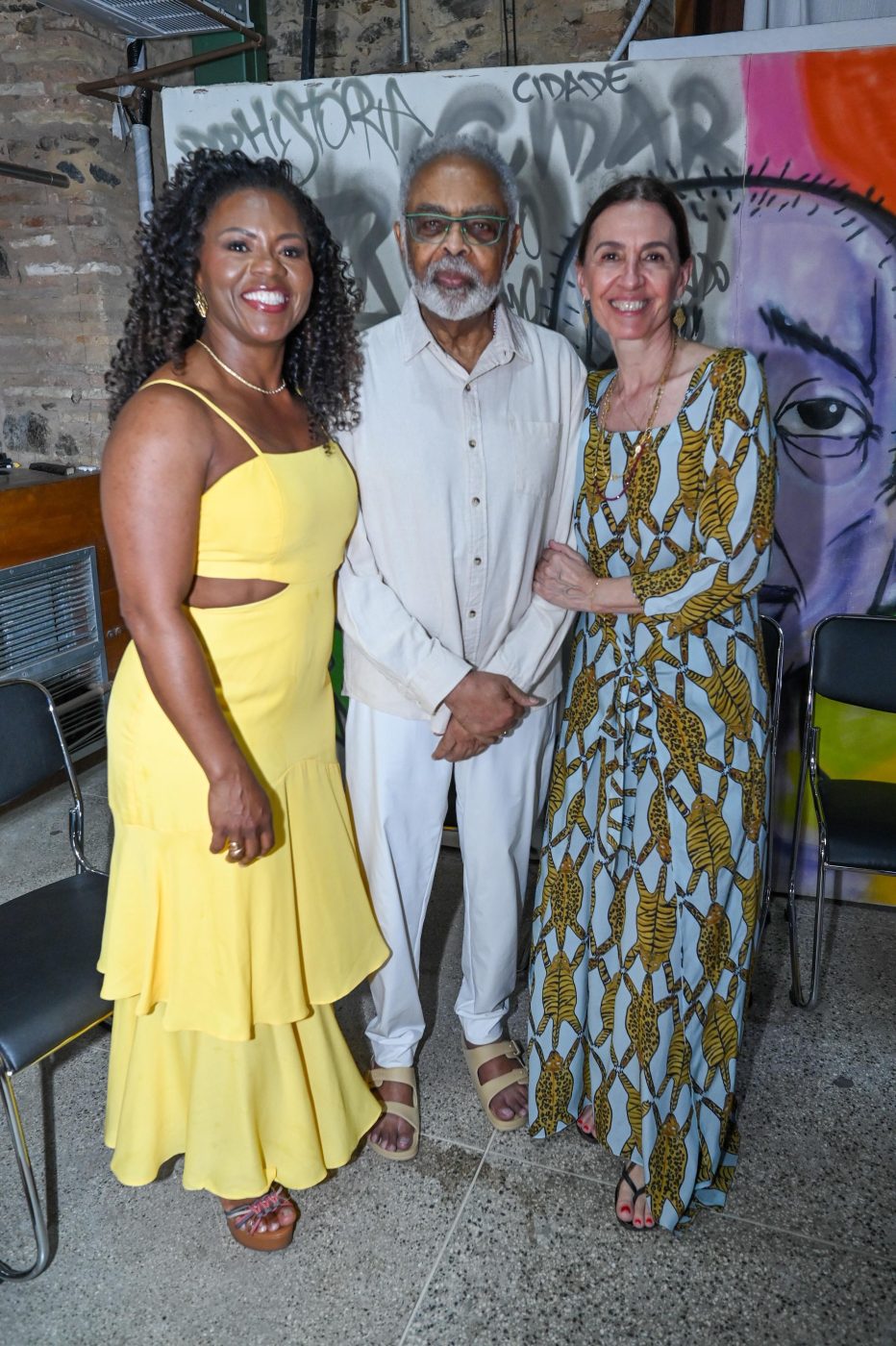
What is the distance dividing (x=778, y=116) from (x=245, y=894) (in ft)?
7.88

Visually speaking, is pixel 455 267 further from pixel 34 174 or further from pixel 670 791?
pixel 34 174

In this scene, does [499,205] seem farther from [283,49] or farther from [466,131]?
[283,49]

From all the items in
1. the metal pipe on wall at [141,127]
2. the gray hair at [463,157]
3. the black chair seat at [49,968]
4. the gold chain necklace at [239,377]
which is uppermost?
the metal pipe on wall at [141,127]

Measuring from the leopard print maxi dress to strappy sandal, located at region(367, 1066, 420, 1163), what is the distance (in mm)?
414

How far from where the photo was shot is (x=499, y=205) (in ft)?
6.40

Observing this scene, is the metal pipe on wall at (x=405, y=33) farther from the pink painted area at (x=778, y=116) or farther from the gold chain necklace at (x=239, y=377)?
the gold chain necklace at (x=239, y=377)

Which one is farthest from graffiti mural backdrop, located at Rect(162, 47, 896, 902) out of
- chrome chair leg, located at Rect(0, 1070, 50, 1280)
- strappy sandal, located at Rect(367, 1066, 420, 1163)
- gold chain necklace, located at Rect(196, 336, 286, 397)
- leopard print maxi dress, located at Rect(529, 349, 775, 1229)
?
chrome chair leg, located at Rect(0, 1070, 50, 1280)

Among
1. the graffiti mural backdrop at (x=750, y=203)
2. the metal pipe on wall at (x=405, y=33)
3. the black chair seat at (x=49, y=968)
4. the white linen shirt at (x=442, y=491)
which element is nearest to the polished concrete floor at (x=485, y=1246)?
the black chair seat at (x=49, y=968)

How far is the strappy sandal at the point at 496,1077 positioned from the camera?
229cm

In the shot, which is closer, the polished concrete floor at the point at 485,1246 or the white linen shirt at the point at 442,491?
the polished concrete floor at the point at 485,1246

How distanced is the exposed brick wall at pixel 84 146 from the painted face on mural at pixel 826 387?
2.08 m

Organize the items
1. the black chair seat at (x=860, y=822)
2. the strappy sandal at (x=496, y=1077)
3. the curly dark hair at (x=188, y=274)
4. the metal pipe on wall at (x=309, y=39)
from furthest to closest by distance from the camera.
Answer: the metal pipe on wall at (x=309, y=39)
the black chair seat at (x=860, y=822)
the strappy sandal at (x=496, y=1077)
the curly dark hair at (x=188, y=274)

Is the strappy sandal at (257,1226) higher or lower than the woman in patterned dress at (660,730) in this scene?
lower

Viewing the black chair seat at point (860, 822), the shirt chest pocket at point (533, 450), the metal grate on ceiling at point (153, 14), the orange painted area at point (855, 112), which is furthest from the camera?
the metal grate on ceiling at point (153, 14)
